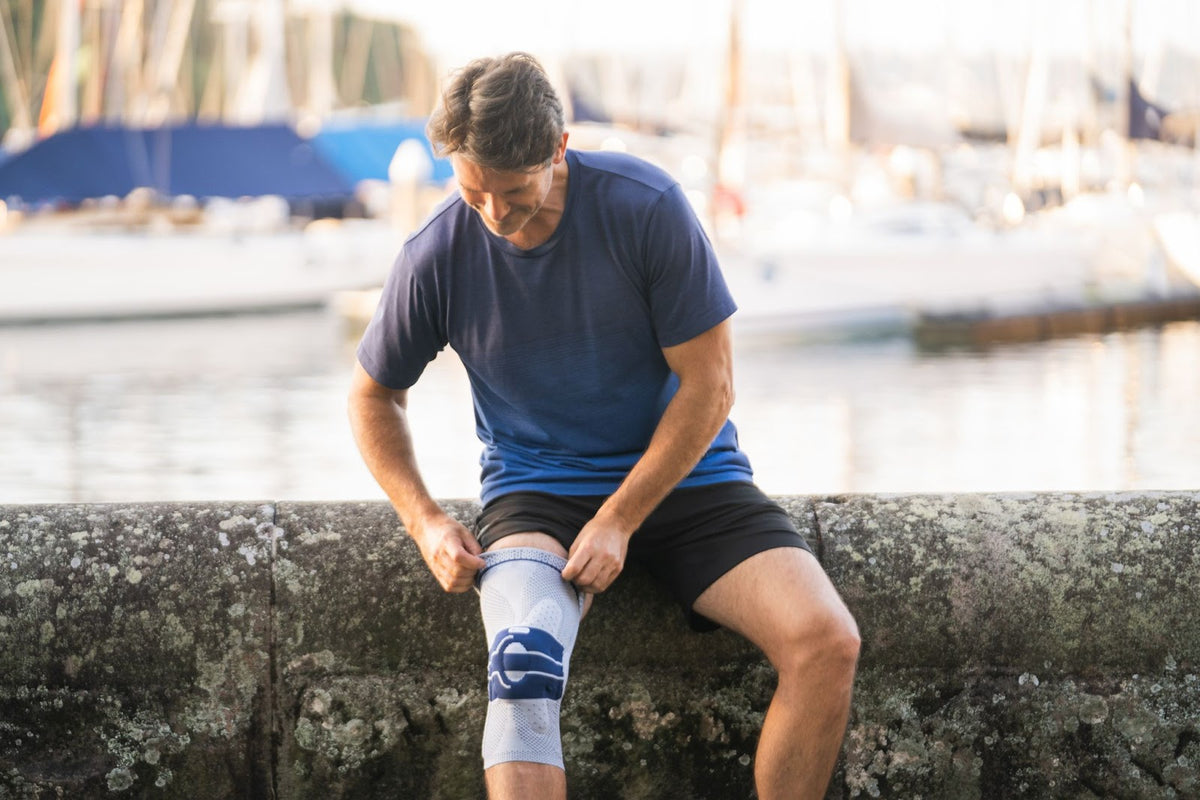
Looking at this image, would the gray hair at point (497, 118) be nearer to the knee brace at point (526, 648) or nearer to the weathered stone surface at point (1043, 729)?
the knee brace at point (526, 648)

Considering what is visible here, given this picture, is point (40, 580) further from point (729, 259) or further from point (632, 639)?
point (729, 259)

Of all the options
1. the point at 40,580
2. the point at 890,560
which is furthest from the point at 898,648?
the point at 40,580

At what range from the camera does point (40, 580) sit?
3121 mm

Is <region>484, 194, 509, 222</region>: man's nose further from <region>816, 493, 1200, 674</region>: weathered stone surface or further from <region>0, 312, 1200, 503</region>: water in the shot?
<region>0, 312, 1200, 503</region>: water

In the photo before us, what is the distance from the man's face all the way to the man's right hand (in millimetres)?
574

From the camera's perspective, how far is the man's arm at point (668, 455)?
2.94m

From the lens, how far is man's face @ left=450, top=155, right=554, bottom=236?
9.50ft

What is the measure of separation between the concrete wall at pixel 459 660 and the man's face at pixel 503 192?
0.68 meters

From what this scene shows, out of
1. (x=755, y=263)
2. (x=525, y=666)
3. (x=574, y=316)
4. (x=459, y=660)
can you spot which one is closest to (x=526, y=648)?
(x=525, y=666)

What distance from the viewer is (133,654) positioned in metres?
3.13

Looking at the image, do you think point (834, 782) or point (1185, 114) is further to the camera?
point (1185, 114)

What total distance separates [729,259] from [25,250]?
33.9 ft

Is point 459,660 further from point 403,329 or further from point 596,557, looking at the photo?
point 403,329

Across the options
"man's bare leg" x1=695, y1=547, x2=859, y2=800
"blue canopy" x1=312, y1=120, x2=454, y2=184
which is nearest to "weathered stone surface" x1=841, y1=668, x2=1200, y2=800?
"man's bare leg" x1=695, y1=547, x2=859, y2=800
